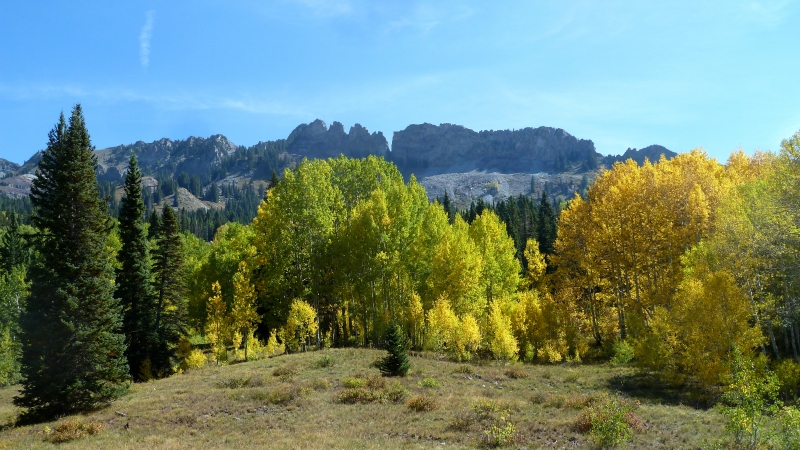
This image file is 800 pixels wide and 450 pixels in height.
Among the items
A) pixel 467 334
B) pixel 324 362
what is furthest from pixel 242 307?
pixel 467 334

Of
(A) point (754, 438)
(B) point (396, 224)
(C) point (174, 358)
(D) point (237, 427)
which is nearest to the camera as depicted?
(A) point (754, 438)

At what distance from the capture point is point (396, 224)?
36406 mm

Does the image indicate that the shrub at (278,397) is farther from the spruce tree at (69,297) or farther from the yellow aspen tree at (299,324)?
the yellow aspen tree at (299,324)

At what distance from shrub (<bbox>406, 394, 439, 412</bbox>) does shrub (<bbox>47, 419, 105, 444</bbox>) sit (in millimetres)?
13318

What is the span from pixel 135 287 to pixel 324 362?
58.5 ft

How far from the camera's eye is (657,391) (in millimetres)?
27484

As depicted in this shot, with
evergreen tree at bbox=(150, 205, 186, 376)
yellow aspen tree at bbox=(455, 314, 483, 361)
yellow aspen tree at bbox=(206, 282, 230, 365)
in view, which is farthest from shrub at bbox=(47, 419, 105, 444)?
yellow aspen tree at bbox=(455, 314, 483, 361)

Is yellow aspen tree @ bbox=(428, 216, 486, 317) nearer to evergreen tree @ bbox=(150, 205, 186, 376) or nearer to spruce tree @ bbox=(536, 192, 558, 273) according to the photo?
evergreen tree @ bbox=(150, 205, 186, 376)

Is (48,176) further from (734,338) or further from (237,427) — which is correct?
(734,338)

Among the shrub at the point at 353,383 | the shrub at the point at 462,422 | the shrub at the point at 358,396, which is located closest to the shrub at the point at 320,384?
the shrub at the point at 353,383

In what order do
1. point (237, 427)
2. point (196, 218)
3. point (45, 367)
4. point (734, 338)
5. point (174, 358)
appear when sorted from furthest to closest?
point (196, 218) → point (174, 358) → point (734, 338) → point (45, 367) → point (237, 427)

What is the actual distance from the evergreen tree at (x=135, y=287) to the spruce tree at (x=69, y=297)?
10.7 meters

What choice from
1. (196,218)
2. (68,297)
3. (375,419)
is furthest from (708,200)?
(196,218)

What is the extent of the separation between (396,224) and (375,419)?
18.2 meters
